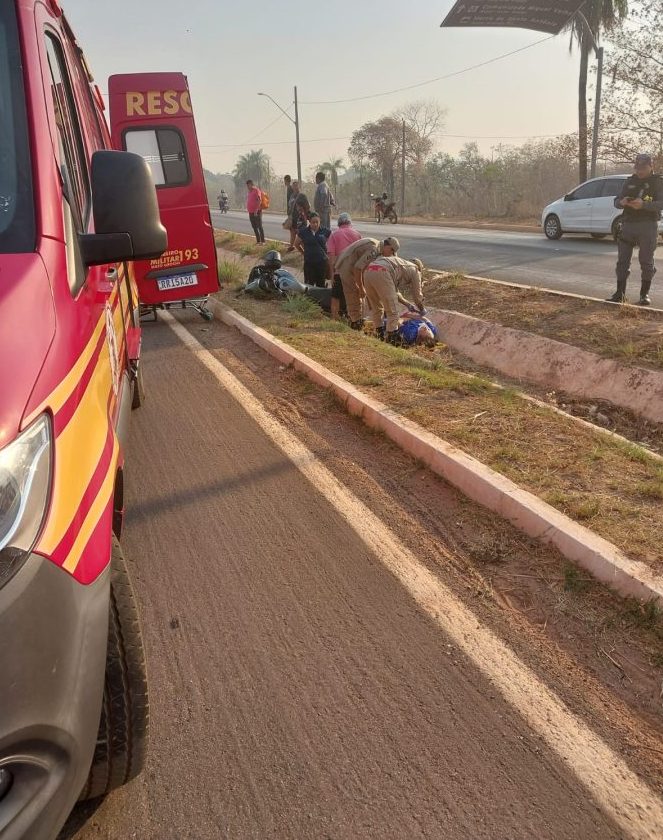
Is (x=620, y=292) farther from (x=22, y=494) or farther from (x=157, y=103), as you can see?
(x=22, y=494)

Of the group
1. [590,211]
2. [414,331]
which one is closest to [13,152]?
[414,331]

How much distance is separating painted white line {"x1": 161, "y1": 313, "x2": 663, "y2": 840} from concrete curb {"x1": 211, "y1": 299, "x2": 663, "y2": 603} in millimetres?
570

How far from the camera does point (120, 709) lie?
169 centimetres

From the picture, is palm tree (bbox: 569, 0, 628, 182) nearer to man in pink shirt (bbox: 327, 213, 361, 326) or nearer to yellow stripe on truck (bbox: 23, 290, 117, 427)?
man in pink shirt (bbox: 327, 213, 361, 326)

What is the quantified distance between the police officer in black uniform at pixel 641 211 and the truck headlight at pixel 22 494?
8.01 m

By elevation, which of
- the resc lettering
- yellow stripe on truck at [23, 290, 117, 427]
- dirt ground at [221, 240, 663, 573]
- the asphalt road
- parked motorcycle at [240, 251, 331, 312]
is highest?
the resc lettering

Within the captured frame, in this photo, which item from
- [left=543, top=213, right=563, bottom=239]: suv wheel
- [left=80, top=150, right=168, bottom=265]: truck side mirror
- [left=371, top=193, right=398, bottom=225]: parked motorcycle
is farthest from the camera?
[left=371, top=193, right=398, bottom=225]: parked motorcycle

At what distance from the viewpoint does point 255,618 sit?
2623mm

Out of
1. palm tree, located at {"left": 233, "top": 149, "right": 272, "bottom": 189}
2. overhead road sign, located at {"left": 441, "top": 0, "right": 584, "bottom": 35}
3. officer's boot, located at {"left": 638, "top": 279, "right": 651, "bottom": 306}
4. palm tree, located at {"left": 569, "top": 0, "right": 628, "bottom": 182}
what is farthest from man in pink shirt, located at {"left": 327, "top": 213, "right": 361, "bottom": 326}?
palm tree, located at {"left": 233, "top": 149, "right": 272, "bottom": 189}

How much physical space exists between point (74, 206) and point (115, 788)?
186 centimetres

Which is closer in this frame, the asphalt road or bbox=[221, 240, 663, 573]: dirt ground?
bbox=[221, 240, 663, 573]: dirt ground

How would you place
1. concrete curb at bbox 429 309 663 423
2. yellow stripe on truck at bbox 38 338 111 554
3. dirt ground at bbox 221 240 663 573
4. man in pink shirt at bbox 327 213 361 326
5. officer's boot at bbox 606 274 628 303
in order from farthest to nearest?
man in pink shirt at bbox 327 213 361 326
officer's boot at bbox 606 274 628 303
concrete curb at bbox 429 309 663 423
dirt ground at bbox 221 240 663 573
yellow stripe on truck at bbox 38 338 111 554

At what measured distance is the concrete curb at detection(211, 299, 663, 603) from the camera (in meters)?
2.60

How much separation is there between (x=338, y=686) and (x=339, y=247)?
8.50m
